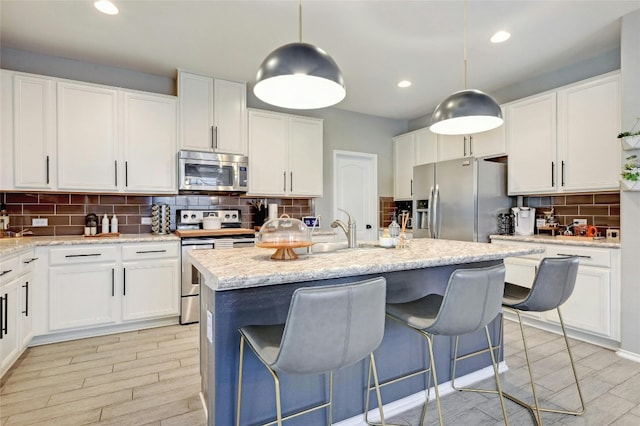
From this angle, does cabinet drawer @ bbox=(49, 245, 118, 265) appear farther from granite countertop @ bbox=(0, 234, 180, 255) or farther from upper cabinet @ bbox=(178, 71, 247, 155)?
upper cabinet @ bbox=(178, 71, 247, 155)

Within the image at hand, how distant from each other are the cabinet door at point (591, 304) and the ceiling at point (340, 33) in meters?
2.11

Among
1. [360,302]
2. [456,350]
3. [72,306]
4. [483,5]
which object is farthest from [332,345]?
[72,306]

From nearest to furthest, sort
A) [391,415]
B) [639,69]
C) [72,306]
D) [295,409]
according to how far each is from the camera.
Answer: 1. [295,409]
2. [391,415]
3. [639,69]
4. [72,306]

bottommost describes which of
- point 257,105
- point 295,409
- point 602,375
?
point 602,375

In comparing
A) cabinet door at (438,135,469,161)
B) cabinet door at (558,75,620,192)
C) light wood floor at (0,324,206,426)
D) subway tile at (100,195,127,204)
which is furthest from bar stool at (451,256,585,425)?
subway tile at (100,195,127,204)

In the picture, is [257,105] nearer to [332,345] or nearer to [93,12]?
[93,12]

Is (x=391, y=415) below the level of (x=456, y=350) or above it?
below

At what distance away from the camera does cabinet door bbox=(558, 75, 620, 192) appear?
3016 mm

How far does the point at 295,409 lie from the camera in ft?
5.56

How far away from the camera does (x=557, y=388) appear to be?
2.23 m

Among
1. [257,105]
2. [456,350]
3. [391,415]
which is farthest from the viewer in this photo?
→ [257,105]

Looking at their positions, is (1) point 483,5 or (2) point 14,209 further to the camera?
(2) point 14,209

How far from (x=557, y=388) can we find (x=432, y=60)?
10.1 feet

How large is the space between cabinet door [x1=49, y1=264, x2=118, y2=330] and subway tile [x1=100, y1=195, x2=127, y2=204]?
2.87 feet
